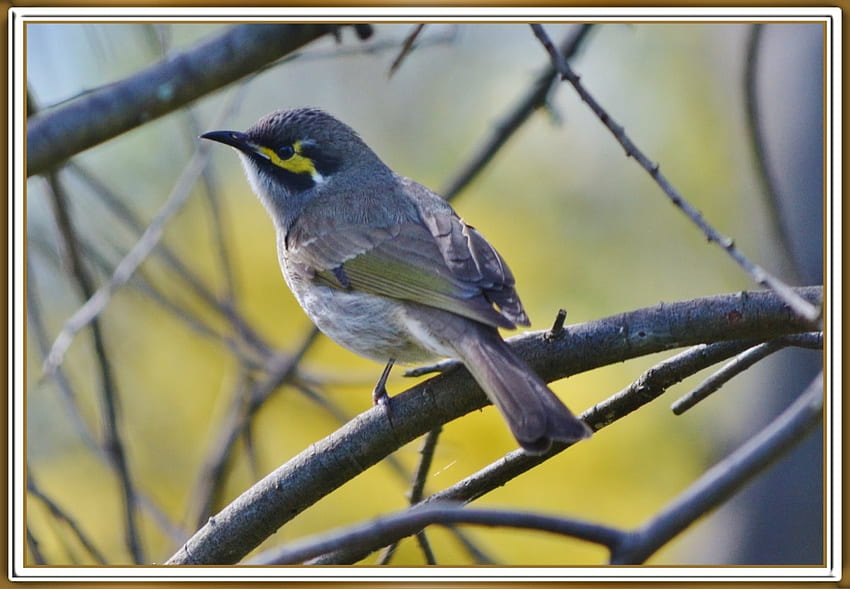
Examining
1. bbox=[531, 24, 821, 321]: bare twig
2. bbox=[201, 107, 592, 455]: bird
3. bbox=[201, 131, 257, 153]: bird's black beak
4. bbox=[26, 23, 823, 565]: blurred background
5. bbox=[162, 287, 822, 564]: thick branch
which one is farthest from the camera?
bbox=[201, 131, 257, 153]: bird's black beak

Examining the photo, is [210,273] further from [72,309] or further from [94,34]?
[94,34]

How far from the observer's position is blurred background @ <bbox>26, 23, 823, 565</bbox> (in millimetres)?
3359

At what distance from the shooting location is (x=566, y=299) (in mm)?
4668

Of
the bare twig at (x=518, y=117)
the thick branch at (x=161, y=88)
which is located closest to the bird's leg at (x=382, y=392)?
the bare twig at (x=518, y=117)

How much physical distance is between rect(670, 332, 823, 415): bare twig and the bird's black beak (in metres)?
1.89

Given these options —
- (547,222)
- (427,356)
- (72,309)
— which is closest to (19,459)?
(427,356)

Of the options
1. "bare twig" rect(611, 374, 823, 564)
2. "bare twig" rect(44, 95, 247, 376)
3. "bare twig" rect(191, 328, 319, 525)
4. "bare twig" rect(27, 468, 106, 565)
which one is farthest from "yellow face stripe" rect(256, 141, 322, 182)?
"bare twig" rect(611, 374, 823, 564)

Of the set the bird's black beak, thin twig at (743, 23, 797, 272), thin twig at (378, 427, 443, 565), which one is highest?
the bird's black beak

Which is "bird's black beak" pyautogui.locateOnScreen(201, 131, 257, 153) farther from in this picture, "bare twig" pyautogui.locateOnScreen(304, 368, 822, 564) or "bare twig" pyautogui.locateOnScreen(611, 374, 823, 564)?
"bare twig" pyautogui.locateOnScreen(611, 374, 823, 564)

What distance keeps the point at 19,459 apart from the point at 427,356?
1.27 metres

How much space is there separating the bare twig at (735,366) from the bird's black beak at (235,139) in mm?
1888

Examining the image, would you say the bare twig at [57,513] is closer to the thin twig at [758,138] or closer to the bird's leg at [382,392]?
the bird's leg at [382,392]

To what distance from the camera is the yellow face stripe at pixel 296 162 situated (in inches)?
151

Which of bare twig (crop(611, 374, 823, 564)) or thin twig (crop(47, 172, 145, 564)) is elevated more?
thin twig (crop(47, 172, 145, 564))
